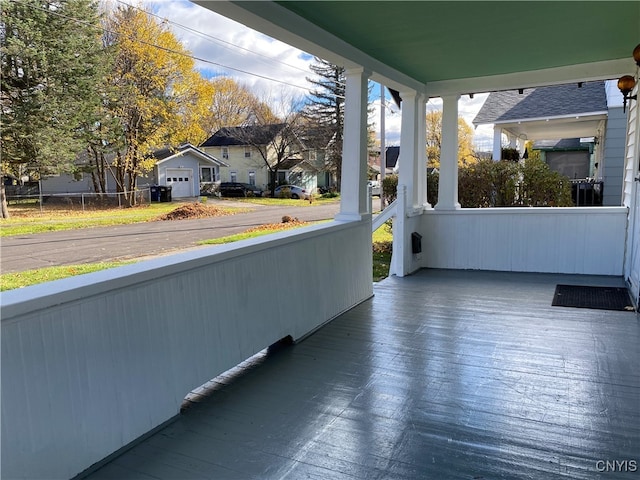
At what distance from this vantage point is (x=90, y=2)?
14547 mm

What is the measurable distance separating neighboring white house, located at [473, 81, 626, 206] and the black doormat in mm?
3711

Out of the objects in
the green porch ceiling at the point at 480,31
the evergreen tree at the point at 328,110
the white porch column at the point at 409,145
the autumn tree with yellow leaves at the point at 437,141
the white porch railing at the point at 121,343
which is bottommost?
the white porch railing at the point at 121,343

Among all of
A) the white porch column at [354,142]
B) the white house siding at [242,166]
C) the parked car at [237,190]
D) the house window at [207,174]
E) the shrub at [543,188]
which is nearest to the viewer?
the white porch column at [354,142]

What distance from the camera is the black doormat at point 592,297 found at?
4.27m

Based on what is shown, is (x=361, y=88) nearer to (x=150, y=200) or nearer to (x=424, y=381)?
(x=424, y=381)

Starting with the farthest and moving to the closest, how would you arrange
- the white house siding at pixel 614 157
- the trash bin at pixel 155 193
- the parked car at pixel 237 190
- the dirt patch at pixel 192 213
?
the parked car at pixel 237 190
the trash bin at pixel 155 193
the dirt patch at pixel 192 213
the white house siding at pixel 614 157

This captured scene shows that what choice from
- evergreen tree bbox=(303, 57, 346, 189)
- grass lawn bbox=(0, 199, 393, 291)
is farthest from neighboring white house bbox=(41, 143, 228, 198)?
evergreen tree bbox=(303, 57, 346, 189)

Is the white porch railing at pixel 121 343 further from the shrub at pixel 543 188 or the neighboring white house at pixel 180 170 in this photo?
the neighboring white house at pixel 180 170

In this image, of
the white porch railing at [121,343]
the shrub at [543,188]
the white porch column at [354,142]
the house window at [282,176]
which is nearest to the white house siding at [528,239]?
the shrub at [543,188]

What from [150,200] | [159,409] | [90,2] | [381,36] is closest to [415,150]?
[381,36]

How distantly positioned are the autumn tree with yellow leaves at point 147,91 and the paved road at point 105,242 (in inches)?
222

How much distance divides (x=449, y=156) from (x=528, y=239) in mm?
1515

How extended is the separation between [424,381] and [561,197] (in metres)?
5.42

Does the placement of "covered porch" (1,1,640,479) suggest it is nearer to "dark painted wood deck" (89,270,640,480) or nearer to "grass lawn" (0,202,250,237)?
"dark painted wood deck" (89,270,640,480)
